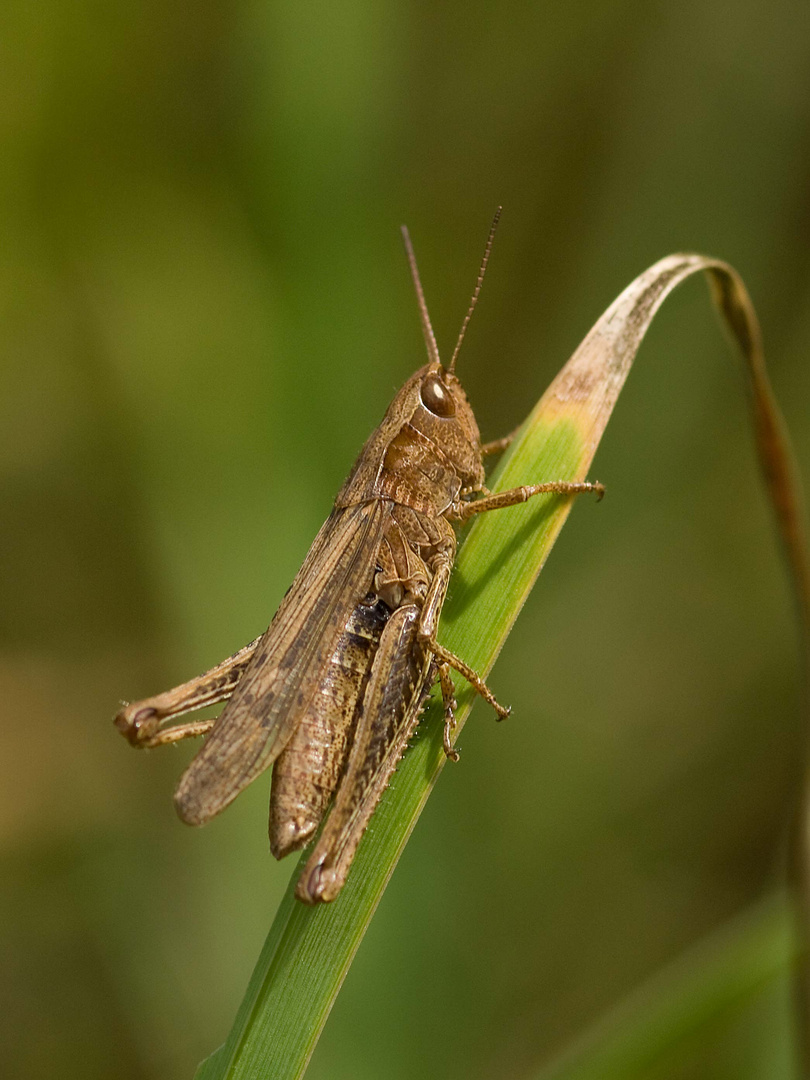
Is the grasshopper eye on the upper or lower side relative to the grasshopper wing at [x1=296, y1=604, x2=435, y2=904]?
upper

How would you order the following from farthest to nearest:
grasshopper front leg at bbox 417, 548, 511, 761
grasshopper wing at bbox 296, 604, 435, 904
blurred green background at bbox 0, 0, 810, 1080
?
blurred green background at bbox 0, 0, 810, 1080
grasshopper front leg at bbox 417, 548, 511, 761
grasshopper wing at bbox 296, 604, 435, 904

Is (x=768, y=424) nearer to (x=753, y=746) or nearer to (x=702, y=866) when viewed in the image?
(x=753, y=746)

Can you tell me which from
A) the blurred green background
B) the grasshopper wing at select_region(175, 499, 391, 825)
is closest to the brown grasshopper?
the grasshopper wing at select_region(175, 499, 391, 825)

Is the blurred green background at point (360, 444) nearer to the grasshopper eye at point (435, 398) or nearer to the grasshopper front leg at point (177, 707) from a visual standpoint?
the grasshopper eye at point (435, 398)

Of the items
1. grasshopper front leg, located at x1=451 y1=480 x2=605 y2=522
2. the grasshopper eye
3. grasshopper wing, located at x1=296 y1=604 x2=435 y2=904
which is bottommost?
grasshopper wing, located at x1=296 y1=604 x2=435 y2=904

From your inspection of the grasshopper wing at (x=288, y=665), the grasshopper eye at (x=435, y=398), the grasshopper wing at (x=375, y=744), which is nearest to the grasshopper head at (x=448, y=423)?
the grasshopper eye at (x=435, y=398)

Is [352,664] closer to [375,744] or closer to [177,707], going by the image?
[375,744]

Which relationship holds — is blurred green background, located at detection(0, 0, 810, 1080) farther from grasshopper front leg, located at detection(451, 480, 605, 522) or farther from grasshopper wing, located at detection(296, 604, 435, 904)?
grasshopper front leg, located at detection(451, 480, 605, 522)
